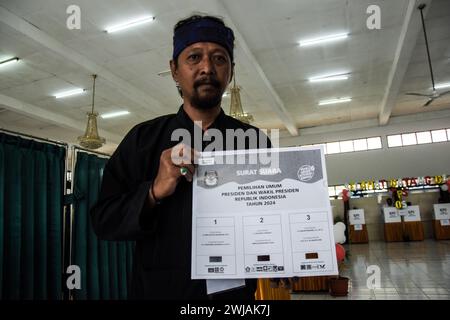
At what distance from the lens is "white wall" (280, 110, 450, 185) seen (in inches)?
493

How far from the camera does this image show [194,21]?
0.97 meters

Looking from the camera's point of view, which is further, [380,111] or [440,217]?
[380,111]

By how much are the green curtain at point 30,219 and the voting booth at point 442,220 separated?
11981 millimetres

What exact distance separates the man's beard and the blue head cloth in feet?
0.45

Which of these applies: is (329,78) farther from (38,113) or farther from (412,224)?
(38,113)

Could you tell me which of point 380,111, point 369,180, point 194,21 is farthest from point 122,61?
point 369,180

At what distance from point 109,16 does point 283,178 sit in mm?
5785

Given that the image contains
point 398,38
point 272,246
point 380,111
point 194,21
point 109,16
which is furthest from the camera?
point 380,111

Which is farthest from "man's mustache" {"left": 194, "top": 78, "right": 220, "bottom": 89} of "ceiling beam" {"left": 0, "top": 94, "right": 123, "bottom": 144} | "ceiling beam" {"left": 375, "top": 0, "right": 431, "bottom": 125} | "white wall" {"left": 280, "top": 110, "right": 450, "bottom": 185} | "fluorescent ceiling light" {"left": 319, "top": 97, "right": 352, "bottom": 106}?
"white wall" {"left": 280, "top": 110, "right": 450, "bottom": 185}

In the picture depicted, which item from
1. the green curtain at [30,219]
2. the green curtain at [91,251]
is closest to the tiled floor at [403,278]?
the green curtain at [91,251]

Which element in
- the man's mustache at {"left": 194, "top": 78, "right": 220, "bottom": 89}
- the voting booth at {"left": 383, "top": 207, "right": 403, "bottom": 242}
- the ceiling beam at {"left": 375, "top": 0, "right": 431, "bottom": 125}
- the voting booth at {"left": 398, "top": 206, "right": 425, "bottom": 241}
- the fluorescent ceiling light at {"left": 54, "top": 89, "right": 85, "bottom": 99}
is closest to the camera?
the man's mustache at {"left": 194, "top": 78, "right": 220, "bottom": 89}

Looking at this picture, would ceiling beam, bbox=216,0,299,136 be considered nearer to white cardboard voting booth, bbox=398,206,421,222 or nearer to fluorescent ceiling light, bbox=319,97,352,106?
fluorescent ceiling light, bbox=319,97,352,106

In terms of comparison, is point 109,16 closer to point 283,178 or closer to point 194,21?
point 194,21

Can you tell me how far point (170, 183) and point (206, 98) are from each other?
0.29m
